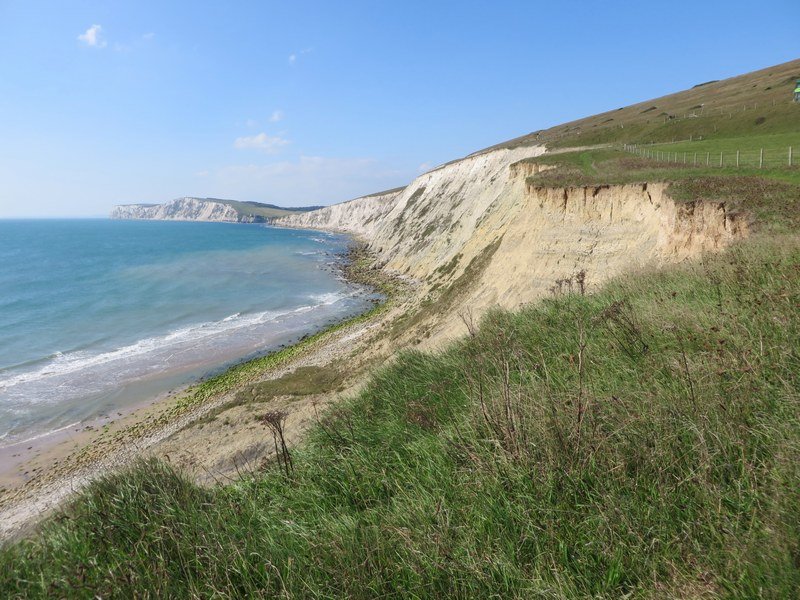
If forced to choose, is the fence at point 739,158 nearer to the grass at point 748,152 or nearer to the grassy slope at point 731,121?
the grass at point 748,152

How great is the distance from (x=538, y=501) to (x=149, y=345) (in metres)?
36.3

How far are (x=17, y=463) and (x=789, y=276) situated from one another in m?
27.0

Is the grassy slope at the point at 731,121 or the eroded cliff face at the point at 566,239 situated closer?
the eroded cliff face at the point at 566,239

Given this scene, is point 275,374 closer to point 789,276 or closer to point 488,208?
point 789,276

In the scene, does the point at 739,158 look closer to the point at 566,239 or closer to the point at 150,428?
the point at 566,239

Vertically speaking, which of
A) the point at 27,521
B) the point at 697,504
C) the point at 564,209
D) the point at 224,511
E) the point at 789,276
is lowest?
the point at 27,521

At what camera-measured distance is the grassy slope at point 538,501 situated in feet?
8.88

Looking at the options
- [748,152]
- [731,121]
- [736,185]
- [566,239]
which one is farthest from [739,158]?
[731,121]

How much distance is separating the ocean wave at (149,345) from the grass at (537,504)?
29933 mm

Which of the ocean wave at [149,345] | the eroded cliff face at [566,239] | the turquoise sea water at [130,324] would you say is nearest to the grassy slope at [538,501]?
the eroded cliff face at [566,239]

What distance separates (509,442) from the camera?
12.4 feet

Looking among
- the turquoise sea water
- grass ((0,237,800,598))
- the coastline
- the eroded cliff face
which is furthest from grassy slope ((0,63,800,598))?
the turquoise sea water

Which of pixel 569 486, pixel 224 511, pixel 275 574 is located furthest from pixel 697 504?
pixel 224 511

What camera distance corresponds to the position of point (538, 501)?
10.9 feet
